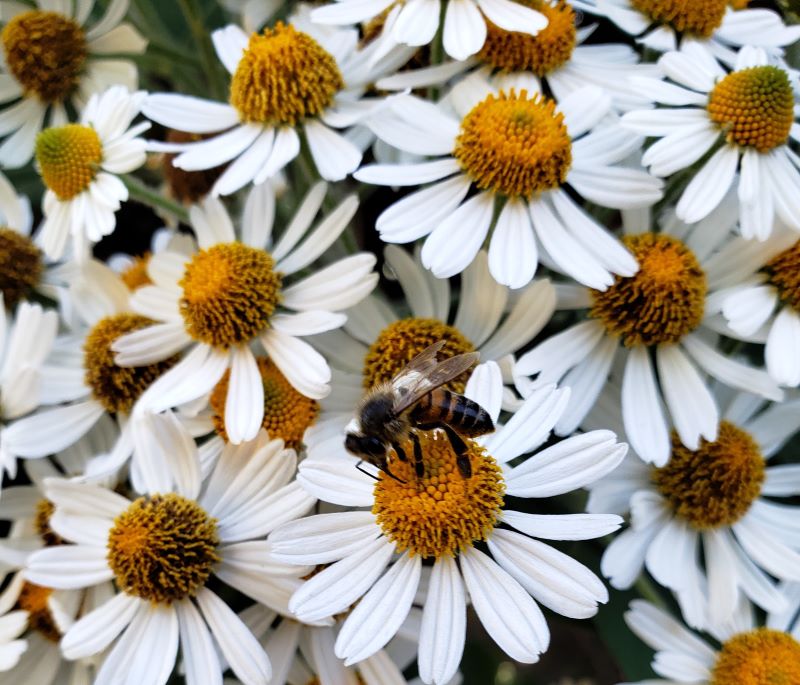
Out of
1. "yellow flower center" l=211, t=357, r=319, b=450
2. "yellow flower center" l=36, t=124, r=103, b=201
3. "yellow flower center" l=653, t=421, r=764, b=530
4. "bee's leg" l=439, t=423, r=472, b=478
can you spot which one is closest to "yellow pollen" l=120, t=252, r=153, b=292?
"yellow flower center" l=36, t=124, r=103, b=201

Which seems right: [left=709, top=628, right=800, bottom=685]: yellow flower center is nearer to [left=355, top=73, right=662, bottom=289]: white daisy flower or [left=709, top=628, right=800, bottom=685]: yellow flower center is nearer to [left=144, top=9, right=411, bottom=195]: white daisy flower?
[left=355, top=73, right=662, bottom=289]: white daisy flower

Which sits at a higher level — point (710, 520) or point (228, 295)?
point (228, 295)

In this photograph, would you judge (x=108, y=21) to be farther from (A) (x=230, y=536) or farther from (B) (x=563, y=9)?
(A) (x=230, y=536)

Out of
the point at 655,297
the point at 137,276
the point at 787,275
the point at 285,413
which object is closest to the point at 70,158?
the point at 137,276

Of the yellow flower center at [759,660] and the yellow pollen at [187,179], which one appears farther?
the yellow pollen at [187,179]

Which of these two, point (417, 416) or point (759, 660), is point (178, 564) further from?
point (759, 660)

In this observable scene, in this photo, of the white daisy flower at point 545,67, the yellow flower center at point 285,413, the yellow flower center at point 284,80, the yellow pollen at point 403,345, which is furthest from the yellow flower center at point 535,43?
the yellow flower center at point 285,413

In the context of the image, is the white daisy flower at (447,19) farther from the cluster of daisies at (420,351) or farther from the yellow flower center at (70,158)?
the yellow flower center at (70,158)
